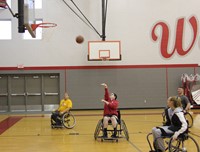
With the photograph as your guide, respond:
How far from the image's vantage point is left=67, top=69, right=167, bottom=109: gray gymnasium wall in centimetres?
1734

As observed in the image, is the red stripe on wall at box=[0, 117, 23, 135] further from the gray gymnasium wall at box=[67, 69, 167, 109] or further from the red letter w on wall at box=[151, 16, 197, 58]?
the red letter w on wall at box=[151, 16, 197, 58]

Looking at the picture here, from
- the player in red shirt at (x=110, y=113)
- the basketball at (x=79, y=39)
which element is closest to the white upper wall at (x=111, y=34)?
the basketball at (x=79, y=39)

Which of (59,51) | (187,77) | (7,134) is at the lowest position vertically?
(7,134)

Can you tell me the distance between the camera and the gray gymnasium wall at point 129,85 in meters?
17.3

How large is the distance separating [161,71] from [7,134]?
10061 mm

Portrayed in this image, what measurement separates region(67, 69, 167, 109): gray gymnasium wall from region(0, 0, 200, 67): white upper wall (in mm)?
514

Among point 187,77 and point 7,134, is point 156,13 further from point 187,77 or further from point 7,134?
point 7,134

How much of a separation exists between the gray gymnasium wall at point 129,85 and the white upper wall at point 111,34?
0.51 meters

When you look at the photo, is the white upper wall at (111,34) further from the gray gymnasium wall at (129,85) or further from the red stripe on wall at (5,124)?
the red stripe on wall at (5,124)

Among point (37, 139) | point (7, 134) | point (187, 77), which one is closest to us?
point (37, 139)

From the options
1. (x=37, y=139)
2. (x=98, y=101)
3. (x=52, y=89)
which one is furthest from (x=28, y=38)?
(x=37, y=139)

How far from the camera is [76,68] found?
56.6 feet

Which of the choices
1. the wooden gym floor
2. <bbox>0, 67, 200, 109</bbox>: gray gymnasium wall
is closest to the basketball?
<bbox>0, 67, 200, 109</bbox>: gray gymnasium wall

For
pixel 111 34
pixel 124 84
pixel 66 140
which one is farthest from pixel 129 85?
pixel 66 140
